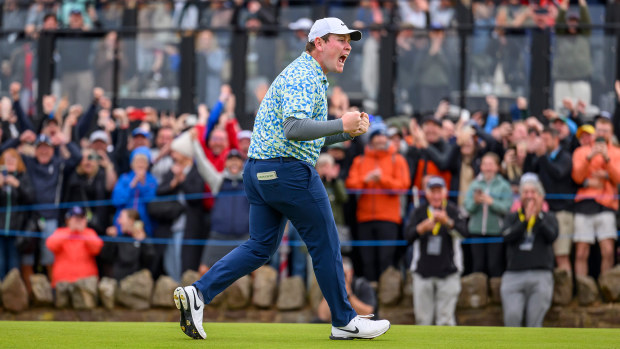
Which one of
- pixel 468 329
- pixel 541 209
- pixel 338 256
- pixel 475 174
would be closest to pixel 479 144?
pixel 475 174

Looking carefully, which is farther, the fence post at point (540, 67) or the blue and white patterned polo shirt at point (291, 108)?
the fence post at point (540, 67)

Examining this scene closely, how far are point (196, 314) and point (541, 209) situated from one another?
584 centimetres

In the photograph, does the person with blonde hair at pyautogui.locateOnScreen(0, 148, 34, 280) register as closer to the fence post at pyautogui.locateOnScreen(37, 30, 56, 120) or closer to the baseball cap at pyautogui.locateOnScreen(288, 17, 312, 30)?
the fence post at pyautogui.locateOnScreen(37, 30, 56, 120)

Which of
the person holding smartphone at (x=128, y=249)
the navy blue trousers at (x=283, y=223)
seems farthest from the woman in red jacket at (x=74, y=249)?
the navy blue trousers at (x=283, y=223)

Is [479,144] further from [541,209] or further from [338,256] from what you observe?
[338,256]

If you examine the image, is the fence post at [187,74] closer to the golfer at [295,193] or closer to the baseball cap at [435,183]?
the baseball cap at [435,183]

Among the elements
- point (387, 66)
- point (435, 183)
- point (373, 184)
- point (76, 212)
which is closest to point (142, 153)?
point (76, 212)

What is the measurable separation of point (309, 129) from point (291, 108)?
0.66 feet

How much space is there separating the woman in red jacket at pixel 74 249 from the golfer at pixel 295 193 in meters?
6.22

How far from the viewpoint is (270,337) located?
7.09 m

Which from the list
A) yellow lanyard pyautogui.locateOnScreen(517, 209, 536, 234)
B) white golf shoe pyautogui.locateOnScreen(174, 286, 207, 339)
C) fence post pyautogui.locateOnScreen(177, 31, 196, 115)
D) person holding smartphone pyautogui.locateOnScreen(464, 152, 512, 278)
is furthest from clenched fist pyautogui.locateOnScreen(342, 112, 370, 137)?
fence post pyautogui.locateOnScreen(177, 31, 196, 115)

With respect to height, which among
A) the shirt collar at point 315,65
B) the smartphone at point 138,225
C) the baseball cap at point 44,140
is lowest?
the smartphone at point 138,225

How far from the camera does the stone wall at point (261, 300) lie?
11719 millimetres

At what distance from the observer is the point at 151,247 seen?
12984 millimetres
